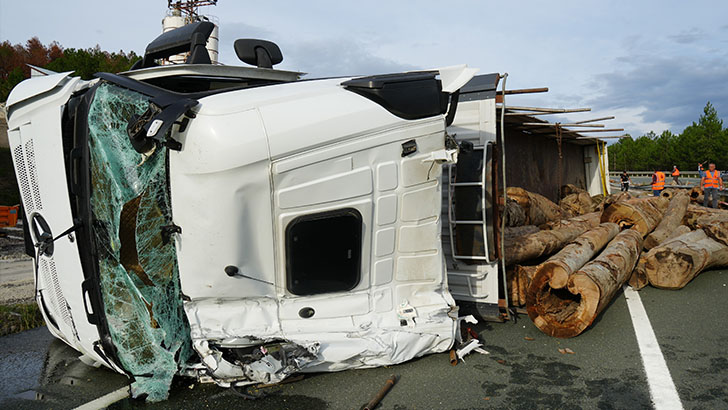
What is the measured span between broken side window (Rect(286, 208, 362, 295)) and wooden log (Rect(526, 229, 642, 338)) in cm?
202

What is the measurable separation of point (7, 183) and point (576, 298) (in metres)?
25.1

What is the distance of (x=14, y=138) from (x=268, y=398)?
9.28 ft

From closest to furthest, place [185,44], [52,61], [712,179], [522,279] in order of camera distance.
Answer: [185,44]
[522,279]
[712,179]
[52,61]

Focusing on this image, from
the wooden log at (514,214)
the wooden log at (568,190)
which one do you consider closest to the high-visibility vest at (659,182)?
the wooden log at (568,190)

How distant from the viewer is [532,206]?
7562 mm

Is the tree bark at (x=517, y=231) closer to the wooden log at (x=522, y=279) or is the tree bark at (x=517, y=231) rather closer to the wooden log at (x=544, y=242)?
the wooden log at (x=544, y=242)

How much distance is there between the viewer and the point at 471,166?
4.81m

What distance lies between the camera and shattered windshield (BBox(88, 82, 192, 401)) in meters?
3.29

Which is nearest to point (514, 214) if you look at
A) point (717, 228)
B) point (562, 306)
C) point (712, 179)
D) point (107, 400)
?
point (562, 306)

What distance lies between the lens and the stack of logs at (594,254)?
15.3 feet

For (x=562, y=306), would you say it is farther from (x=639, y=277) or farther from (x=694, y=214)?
(x=694, y=214)

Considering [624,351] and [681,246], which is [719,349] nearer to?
[624,351]

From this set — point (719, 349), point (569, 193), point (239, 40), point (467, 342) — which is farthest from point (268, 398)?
point (569, 193)

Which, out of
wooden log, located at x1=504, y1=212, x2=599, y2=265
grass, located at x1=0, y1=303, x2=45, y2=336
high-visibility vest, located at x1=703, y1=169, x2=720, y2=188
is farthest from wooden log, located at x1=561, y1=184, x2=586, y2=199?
grass, located at x1=0, y1=303, x2=45, y2=336
